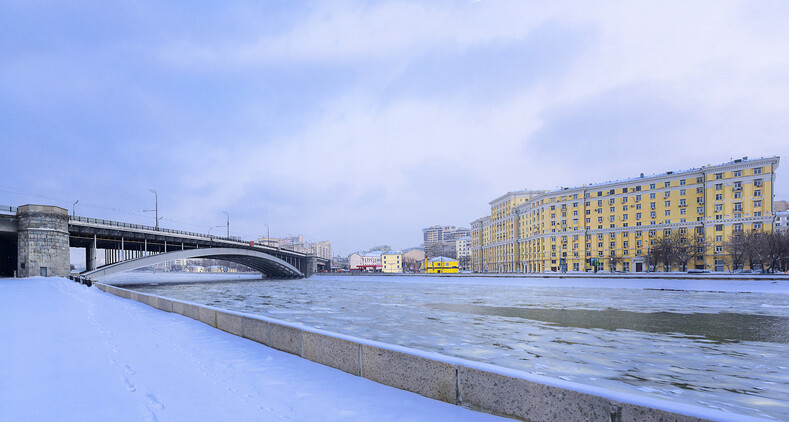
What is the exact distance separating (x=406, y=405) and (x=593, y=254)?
356 ft

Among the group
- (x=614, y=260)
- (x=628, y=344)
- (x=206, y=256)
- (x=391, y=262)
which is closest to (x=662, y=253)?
(x=614, y=260)

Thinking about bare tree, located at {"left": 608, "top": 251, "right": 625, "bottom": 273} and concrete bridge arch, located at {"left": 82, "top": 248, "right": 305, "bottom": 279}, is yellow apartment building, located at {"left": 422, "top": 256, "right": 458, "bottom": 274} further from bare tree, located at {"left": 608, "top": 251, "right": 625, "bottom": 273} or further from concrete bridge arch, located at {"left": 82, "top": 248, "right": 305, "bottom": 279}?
bare tree, located at {"left": 608, "top": 251, "right": 625, "bottom": 273}

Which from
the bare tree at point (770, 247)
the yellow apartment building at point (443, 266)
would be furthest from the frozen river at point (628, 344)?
the yellow apartment building at point (443, 266)

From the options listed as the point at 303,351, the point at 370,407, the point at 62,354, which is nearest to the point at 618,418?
the point at 370,407

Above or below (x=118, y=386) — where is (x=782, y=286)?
below

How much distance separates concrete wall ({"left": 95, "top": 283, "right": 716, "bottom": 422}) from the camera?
397 cm

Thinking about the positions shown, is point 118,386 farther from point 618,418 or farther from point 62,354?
point 618,418

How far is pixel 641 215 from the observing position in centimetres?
9381

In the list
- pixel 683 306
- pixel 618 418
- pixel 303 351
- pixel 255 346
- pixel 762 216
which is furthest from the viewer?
pixel 762 216

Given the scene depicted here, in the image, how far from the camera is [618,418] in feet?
12.9

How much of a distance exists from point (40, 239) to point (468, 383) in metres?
58.8

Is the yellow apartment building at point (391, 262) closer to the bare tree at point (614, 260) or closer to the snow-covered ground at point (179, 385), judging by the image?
the bare tree at point (614, 260)

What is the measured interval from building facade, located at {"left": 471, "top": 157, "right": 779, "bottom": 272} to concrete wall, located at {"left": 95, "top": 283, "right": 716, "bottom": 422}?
3649 inches

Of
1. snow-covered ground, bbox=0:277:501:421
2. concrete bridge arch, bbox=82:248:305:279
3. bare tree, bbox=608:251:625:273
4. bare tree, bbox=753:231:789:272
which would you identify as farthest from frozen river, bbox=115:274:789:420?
bare tree, bbox=608:251:625:273
